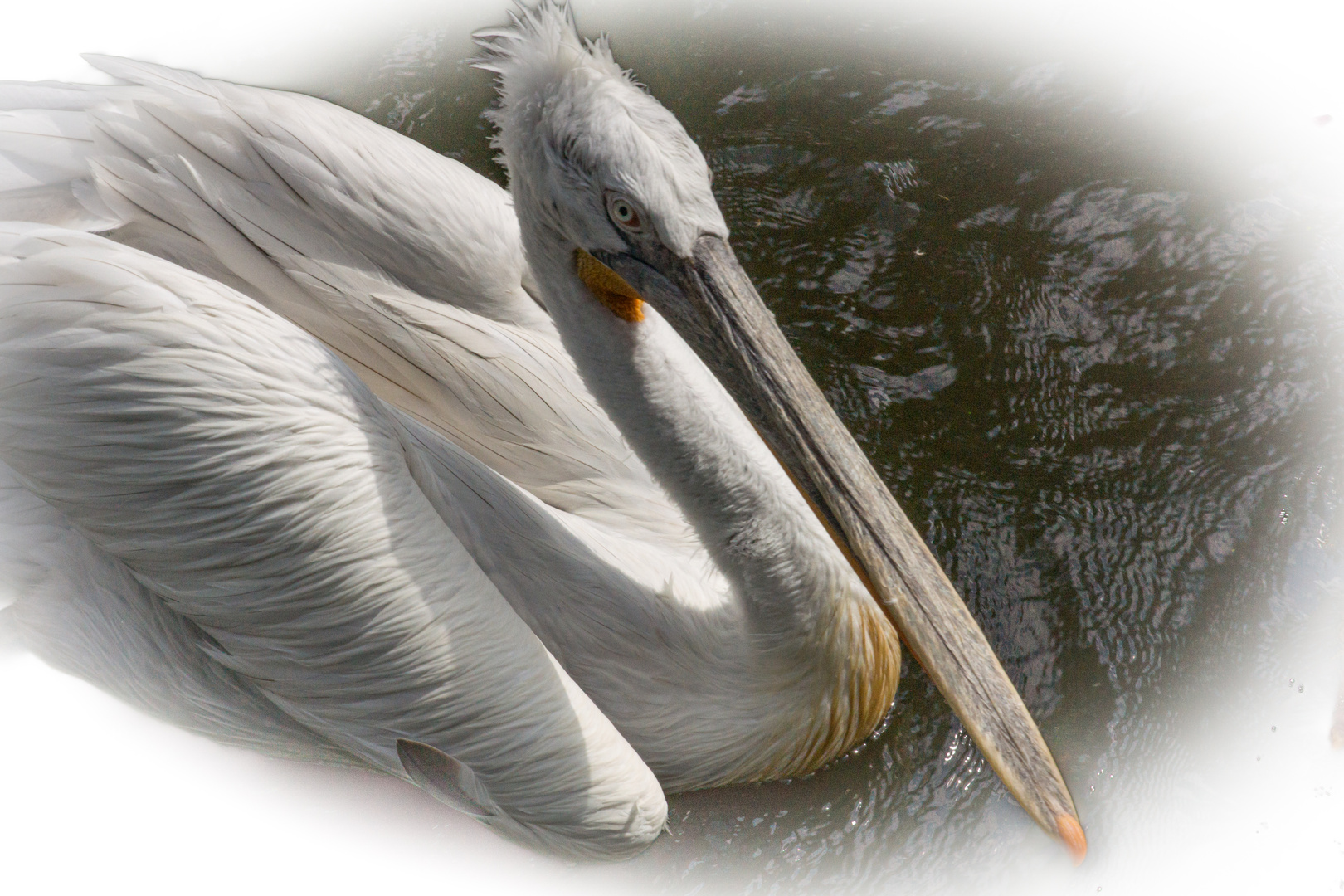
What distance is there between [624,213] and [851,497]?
565 mm

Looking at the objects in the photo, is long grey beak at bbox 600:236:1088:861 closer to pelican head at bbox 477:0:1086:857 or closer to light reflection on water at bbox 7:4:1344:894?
pelican head at bbox 477:0:1086:857

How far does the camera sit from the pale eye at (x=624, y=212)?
1.35 metres

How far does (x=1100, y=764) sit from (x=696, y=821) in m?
0.80

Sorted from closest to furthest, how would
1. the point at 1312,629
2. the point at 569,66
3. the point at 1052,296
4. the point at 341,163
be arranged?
the point at 569,66 < the point at 341,163 < the point at 1312,629 < the point at 1052,296

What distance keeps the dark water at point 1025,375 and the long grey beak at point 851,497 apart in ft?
0.78

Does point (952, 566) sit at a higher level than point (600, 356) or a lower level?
lower

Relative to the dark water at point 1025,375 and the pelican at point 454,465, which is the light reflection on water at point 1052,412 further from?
the pelican at point 454,465

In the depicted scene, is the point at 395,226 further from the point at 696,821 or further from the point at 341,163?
the point at 696,821

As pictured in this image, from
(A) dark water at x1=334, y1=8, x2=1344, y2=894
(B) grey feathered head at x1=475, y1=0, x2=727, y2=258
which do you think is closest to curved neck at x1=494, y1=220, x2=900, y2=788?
(B) grey feathered head at x1=475, y1=0, x2=727, y2=258

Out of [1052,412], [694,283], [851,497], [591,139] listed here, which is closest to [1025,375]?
[1052,412]

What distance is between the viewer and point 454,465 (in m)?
1.61

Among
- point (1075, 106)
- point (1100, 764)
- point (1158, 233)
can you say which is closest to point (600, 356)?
point (1100, 764)

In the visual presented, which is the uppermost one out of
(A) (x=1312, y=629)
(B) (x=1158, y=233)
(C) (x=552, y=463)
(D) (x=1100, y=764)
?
(B) (x=1158, y=233)

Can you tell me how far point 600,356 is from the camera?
153 centimetres
